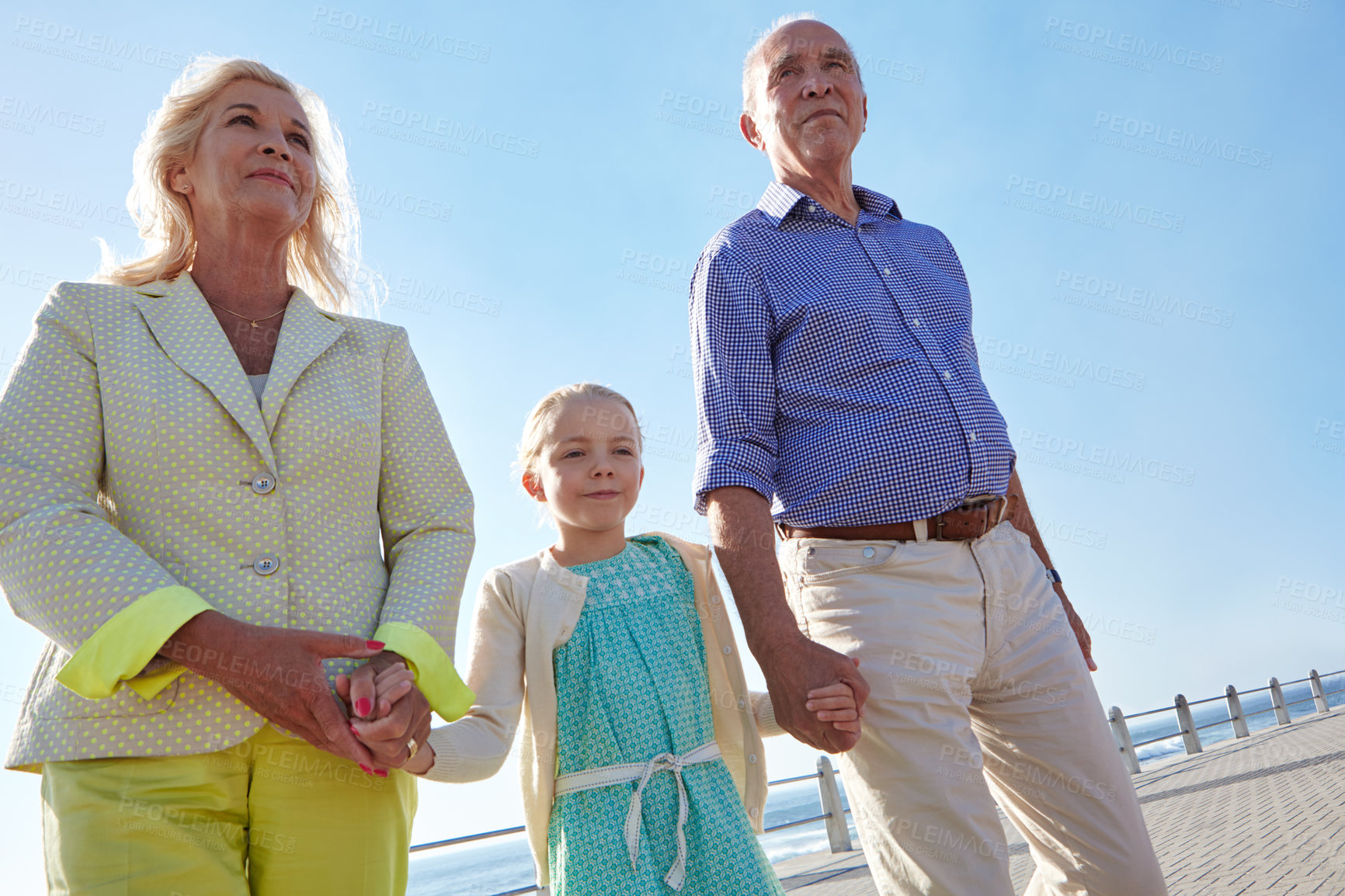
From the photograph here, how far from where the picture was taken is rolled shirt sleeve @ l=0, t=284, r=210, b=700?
1507 millimetres


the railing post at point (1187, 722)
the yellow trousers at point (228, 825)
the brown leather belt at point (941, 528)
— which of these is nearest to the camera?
the yellow trousers at point (228, 825)

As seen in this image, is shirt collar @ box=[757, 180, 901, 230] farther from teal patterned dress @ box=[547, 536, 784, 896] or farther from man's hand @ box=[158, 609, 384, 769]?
man's hand @ box=[158, 609, 384, 769]

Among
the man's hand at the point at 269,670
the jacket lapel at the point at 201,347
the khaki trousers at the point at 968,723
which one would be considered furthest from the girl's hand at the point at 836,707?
the jacket lapel at the point at 201,347

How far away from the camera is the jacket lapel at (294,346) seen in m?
1.93

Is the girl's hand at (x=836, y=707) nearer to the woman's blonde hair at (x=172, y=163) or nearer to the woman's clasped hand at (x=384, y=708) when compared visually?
the woman's clasped hand at (x=384, y=708)

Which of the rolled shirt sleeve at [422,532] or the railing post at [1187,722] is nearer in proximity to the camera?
the rolled shirt sleeve at [422,532]

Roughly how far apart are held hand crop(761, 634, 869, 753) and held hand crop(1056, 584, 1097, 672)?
111cm

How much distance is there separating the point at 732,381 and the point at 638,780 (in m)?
1.19

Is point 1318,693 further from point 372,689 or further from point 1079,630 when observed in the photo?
point 372,689

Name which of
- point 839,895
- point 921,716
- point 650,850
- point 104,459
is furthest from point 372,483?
point 839,895

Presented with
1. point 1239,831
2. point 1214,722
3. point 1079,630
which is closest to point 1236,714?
point 1214,722

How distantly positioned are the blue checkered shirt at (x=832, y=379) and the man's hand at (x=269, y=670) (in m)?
1.24

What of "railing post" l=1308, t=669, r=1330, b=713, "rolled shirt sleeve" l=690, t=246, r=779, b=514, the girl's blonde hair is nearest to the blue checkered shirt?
"rolled shirt sleeve" l=690, t=246, r=779, b=514

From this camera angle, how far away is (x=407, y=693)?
1667 mm
